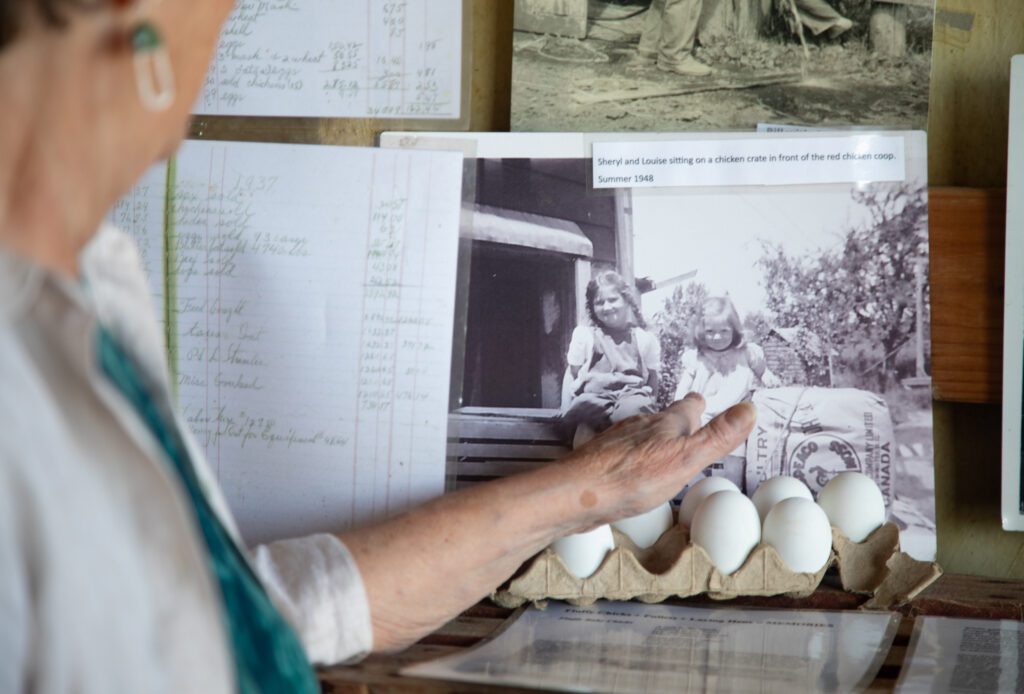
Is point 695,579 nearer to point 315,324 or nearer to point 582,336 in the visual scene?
point 582,336

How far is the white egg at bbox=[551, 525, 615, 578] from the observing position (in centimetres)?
95

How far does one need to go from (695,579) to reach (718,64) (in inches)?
21.7

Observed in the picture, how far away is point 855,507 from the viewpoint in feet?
3.25

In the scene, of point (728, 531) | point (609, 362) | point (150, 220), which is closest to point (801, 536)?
point (728, 531)


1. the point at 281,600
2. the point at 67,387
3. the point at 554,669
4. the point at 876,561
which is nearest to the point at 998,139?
the point at 876,561

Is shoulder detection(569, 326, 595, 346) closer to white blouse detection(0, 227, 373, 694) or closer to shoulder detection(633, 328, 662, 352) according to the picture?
shoulder detection(633, 328, 662, 352)

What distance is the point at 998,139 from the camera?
111 cm

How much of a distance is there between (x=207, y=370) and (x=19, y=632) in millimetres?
677

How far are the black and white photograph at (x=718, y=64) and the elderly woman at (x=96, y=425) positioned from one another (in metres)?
0.57

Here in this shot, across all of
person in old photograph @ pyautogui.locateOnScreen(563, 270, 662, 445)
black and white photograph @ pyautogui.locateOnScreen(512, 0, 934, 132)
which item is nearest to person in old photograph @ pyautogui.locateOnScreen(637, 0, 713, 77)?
black and white photograph @ pyautogui.locateOnScreen(512, 0, 934, 132)

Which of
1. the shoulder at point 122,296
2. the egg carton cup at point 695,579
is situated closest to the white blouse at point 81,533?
the shoulder at point 122,296

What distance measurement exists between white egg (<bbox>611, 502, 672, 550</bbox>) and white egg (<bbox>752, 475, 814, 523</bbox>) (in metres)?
0.09

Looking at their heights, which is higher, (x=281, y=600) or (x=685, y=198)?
(x=685, y=198)

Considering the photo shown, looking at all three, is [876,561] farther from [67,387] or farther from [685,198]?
[67,387]
